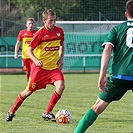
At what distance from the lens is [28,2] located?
3559 centimetres

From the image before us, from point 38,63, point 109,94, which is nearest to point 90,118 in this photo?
point 109,94

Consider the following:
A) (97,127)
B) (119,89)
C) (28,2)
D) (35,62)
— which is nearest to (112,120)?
(97,127)

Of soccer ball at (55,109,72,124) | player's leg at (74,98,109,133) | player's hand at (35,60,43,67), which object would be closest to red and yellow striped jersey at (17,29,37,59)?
player's hand at (35,60,43,67)

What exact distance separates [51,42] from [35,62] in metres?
0.59

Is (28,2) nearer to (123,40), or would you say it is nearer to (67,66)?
(67,66)

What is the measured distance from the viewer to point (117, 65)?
22.0ft

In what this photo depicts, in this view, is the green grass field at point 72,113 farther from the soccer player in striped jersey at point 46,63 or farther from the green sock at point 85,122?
the green sock at point 85,122

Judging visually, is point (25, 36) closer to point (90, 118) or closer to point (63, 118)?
point (63, 118)

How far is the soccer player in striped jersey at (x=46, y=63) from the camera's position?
31.0 feet

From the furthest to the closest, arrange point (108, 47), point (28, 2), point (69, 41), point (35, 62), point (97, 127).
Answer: point (28, 2) → point (69, 41) → point (35, 62) → point (97, 127) → point (108, 47)

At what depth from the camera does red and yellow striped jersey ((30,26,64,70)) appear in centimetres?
959

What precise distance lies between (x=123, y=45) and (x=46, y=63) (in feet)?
10.6

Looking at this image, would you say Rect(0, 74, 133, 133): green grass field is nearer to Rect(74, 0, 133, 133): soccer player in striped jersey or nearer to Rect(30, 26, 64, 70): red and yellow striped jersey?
Rect(30, 26, 64, 70): red and yellow striped jersey

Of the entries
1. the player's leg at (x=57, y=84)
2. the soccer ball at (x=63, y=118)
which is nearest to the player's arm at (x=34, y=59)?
the player's leg at (x=57, y=84)
